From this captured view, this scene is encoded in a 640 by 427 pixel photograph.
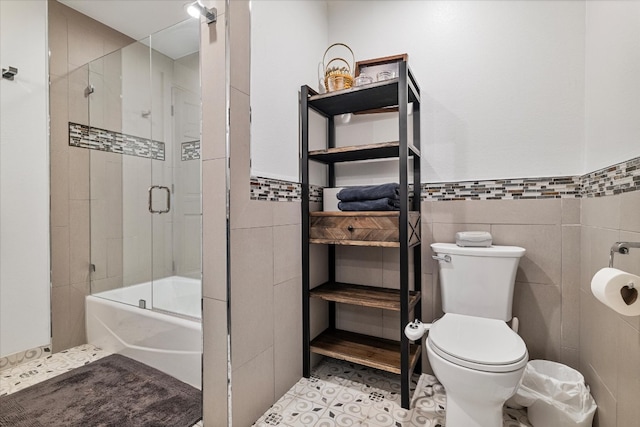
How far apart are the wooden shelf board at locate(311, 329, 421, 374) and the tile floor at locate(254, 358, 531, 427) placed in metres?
0.15

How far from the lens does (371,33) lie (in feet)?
6.58

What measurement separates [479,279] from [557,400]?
57cm

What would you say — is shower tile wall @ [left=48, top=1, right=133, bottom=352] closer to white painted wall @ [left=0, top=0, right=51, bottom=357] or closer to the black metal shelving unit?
white painted wall @ [left=0, top=0, right=51, bottom=357]

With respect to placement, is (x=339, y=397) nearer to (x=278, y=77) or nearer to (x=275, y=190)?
(x=275, y=190)

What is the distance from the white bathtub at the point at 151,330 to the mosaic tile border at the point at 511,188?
649 mm

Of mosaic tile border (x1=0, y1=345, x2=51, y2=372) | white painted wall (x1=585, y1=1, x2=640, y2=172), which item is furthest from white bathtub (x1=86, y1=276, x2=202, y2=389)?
white painted wall (x1=585, y1=1, x2=640, y2=172)

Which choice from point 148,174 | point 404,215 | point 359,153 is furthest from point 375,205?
point 148,174

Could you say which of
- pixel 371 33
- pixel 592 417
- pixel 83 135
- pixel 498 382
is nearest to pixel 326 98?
pixel 371 33

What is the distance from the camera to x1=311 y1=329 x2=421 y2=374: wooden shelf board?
5.36 feet

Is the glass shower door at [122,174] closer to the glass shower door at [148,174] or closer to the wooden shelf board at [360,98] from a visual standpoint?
Answer: the glass shower door at [148,174]

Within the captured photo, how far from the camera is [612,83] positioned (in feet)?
4.13

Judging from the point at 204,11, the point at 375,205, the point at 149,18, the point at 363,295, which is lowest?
the point at 363,295

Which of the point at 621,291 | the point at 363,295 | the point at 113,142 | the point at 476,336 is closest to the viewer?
the point at 621,291

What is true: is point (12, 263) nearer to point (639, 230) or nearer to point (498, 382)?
point (498, 382)
